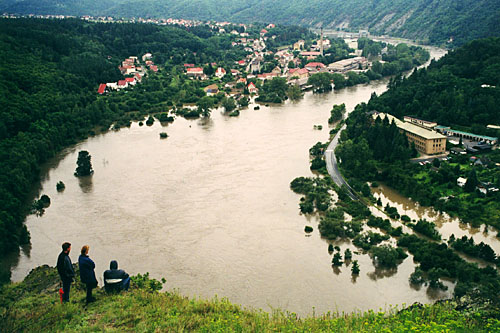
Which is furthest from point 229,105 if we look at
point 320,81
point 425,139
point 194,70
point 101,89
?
point 425,139

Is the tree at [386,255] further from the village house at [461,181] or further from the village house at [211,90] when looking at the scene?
the village house at [211,90]

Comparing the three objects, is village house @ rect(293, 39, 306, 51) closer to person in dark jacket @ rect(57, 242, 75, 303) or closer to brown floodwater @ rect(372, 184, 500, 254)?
brown floodwater @ rect(372, 184, 500, 254)

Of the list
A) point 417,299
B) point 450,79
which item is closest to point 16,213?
point 417,299

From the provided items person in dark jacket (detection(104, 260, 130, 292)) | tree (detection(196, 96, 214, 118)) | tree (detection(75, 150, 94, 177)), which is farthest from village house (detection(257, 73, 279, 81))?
person in dark jacket (detection(104, 260, 130, 292))

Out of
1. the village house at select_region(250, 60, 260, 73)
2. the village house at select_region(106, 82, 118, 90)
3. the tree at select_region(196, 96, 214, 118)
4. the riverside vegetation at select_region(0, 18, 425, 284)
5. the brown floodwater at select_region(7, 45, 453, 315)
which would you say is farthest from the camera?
the village house at select_region(250, 60, 260, 73)

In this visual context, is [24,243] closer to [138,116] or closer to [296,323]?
[296,323]

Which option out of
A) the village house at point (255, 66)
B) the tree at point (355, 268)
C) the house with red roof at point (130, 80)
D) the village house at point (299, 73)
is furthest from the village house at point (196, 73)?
the tree at point (355, 268)

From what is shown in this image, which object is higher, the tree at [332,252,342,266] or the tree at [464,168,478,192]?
the tree at [464,168,478,192]
